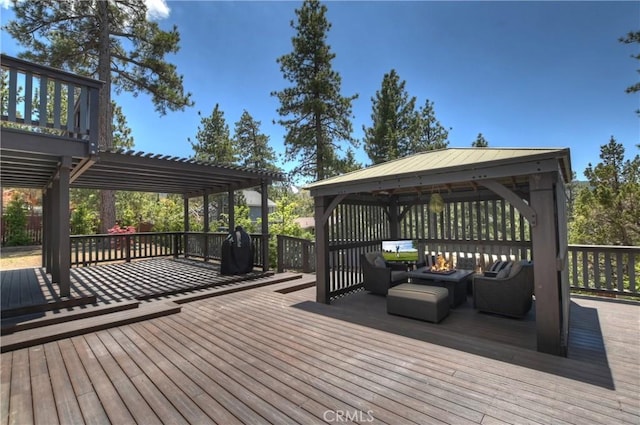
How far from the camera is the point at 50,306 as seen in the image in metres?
4.04

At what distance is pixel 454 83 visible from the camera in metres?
11.9

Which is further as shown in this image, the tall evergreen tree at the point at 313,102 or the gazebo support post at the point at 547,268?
the tall evergreen tree at the point at 313,102

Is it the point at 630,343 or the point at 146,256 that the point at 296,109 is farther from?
the point at 630,343

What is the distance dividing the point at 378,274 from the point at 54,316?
4.82 m

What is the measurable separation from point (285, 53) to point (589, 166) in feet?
53.6

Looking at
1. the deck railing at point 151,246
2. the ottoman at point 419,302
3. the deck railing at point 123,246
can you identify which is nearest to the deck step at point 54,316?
the deck railing at point 151,246

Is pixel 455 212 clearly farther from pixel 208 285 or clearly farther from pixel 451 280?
pixel 208 285

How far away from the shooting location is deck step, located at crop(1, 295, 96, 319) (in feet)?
12.2

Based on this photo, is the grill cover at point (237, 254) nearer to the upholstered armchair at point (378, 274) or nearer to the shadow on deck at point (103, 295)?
the shadow on deck at point (103, 295)

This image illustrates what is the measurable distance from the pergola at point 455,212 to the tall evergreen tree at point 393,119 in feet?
34.1

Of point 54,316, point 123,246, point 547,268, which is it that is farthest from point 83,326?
point 123,246

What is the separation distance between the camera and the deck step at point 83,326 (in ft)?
10.3

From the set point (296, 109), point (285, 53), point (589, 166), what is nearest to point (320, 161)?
point (296, 109)

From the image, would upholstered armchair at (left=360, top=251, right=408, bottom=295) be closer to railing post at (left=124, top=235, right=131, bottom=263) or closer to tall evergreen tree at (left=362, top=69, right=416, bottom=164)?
railing post at (left=124, top=235, right=131, bottom=263)
